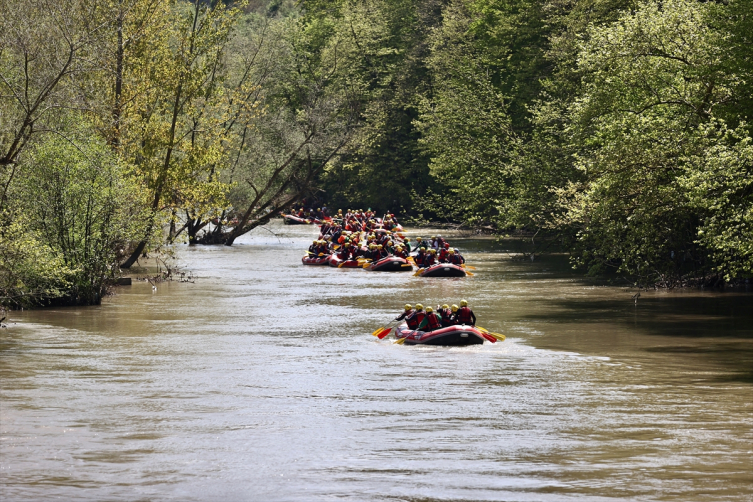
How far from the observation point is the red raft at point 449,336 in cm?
2138

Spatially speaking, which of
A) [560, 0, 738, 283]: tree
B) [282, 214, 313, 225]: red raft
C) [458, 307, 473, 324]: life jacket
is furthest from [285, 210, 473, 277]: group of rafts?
[282, 214, 313, 225]: red raft

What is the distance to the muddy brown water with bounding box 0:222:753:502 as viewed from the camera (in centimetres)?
1179

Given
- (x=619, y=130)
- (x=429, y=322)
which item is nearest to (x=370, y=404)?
(x=429, y=322)

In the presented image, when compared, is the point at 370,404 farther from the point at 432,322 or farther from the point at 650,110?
the point at 650,110

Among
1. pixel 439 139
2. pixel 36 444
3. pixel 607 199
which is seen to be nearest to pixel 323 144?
pixel 439 139

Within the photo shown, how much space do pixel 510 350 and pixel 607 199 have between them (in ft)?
20.5

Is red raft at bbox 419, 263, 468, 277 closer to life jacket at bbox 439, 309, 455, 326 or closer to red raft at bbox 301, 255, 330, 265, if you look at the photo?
red raft at bbox 301, 255, 330, 265

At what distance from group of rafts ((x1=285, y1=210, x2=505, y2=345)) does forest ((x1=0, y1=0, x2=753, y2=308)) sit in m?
3.03

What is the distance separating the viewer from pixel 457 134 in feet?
153

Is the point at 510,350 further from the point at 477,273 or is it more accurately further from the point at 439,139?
the point at 439,139

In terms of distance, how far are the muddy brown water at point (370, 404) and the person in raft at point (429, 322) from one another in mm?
682

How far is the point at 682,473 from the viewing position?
39.1 feet

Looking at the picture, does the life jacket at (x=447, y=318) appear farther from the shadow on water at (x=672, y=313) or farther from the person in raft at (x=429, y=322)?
the shadow on water at (x=672, y=313)

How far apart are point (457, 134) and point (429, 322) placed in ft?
84.0
